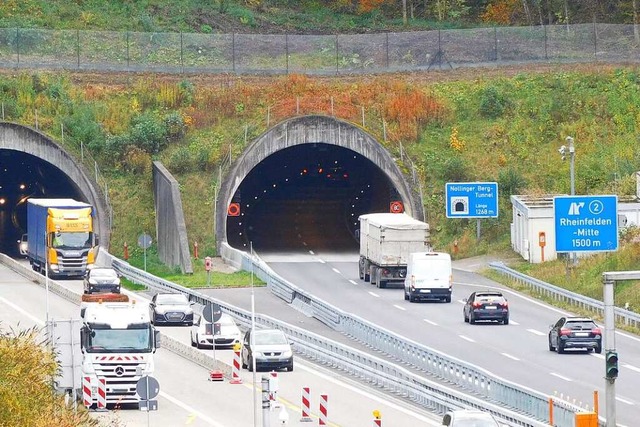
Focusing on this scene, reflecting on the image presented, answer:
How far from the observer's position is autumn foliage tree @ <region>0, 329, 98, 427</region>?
101 feet

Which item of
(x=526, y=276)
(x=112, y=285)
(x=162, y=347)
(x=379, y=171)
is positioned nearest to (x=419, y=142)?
(x=379, y=171)

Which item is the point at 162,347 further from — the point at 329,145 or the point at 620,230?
Result: the point at 329,145

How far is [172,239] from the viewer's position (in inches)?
3206

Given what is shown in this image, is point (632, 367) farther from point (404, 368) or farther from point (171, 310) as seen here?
point (171, 310)

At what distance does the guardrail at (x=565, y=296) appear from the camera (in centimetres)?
6178

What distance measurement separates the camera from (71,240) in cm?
7525

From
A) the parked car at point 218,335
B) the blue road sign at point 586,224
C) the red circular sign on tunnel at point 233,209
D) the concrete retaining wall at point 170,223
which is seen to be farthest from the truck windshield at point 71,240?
the blue road sign at point 586,224

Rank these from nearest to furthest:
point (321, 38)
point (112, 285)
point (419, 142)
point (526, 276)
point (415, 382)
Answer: point (415, 382) → point (112, 285) → point (526, 276) → point (419, 142) → point (321, 38)

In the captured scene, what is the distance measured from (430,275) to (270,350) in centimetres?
1727

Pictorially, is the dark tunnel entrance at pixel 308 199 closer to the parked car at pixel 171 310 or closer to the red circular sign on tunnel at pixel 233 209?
the red circular sign on tunnel at pixel 233 209

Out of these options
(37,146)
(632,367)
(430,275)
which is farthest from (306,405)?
(37,146)

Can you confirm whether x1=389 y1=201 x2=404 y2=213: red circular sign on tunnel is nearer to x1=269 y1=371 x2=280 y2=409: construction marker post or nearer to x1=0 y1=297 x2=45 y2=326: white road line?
x1=0 y1=297 x2=45 y2=326: white road line

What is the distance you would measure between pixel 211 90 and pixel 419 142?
1256 cm

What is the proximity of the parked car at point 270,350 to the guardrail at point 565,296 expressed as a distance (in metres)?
14.6
